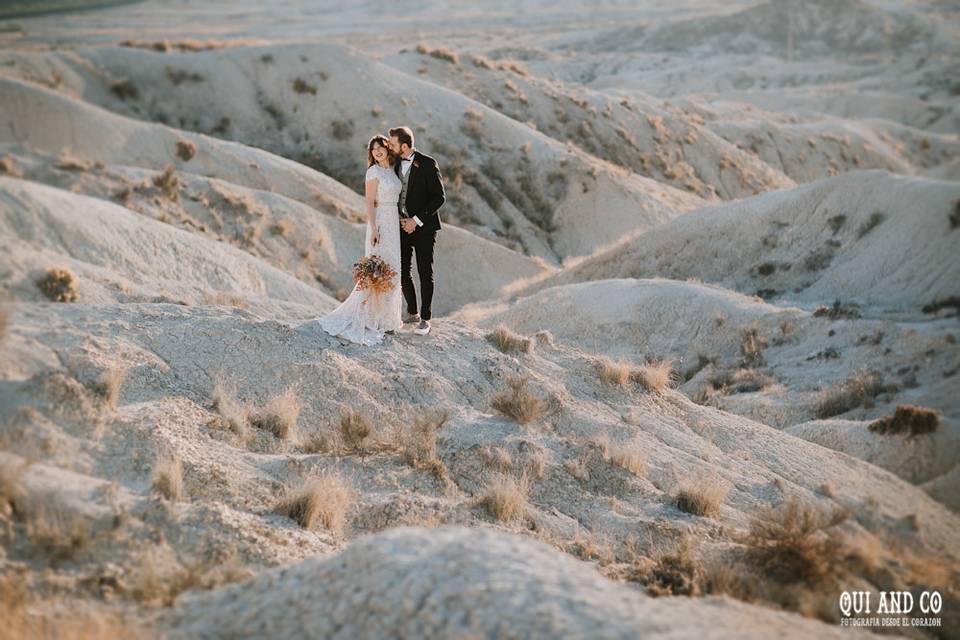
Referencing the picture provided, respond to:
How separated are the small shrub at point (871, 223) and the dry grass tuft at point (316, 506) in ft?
55.1

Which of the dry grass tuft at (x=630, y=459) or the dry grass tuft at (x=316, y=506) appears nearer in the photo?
the dry grass tuft at (x=316, y=506)

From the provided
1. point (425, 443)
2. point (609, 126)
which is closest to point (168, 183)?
point (425, 443)

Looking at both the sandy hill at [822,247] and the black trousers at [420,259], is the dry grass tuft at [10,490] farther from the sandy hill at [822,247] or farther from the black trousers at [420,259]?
the sandy hill at [822,247]

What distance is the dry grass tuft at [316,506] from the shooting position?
6727mm

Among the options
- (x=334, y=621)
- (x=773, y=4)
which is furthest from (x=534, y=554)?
(x=773, y=4)

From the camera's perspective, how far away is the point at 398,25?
344 feet

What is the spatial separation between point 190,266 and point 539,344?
7.43 meters

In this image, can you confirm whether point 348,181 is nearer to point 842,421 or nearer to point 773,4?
point 842,421

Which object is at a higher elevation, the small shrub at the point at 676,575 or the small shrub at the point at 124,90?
the small shrub at the point at 124,90

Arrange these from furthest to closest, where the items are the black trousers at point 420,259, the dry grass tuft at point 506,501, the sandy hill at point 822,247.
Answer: the sandy hill at point 822,247 < the black trousers at point 420,259 < the dry grass tuft at point 506,501

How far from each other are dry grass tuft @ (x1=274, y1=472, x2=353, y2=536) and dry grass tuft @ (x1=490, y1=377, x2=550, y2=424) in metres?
2.83

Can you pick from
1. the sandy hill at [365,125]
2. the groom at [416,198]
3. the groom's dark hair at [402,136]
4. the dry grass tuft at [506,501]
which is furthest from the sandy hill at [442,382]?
the groom's dark hair at [402,136]

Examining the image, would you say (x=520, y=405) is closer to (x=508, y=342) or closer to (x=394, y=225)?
(x=508, y=342)

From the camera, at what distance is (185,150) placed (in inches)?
951
